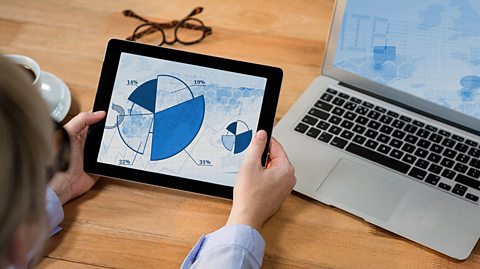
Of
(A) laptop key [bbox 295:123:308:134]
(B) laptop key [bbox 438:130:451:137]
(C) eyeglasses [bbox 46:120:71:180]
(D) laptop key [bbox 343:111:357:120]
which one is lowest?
(A) laptop key [bbox 295:123:308:134]

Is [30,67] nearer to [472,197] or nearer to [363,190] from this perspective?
[363,190]

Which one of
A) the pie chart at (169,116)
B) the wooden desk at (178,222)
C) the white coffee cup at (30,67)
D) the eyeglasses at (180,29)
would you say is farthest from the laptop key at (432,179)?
the white coffee cup at (30,67)

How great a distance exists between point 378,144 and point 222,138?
25cm

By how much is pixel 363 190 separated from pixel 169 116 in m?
0.30

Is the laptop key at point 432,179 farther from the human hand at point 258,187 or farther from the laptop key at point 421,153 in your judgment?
the human hand at point 258,187

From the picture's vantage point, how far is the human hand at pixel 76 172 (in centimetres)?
99

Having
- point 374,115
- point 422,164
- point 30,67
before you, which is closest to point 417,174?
point 422,164

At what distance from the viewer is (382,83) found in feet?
3.61

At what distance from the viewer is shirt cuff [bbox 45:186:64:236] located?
0.96 m


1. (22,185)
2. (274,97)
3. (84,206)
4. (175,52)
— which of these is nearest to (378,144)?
(274,97)

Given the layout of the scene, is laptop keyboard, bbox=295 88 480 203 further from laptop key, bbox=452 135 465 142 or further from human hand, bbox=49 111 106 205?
human hand, bbox=49 111 106 205

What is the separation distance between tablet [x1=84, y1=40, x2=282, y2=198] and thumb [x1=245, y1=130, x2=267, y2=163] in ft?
0.06

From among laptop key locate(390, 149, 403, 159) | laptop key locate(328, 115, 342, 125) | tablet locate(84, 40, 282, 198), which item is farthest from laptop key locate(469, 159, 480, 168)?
tablet locate(84, 40, 282, 198)

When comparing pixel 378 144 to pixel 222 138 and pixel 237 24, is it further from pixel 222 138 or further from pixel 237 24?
pixel 237 24
